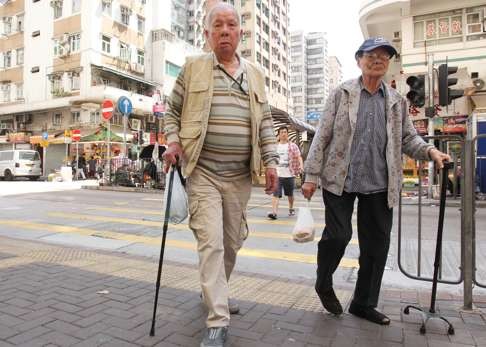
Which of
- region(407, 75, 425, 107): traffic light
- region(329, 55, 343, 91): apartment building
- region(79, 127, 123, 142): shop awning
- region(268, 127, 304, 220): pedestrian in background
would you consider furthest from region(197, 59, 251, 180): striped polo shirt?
region(329, 55, 343, 91): apartment building

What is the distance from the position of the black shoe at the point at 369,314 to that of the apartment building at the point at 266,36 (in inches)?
2162

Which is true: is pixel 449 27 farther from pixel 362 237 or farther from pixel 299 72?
pixel 299 72

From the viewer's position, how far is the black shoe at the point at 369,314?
286cm

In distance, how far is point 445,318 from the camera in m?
2.88

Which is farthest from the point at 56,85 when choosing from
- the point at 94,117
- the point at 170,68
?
the point at 170,68

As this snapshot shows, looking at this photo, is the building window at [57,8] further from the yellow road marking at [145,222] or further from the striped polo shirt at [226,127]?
the striped polo shirt at [226,127]

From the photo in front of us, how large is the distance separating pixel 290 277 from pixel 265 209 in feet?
19.1

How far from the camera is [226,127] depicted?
278 centimetres

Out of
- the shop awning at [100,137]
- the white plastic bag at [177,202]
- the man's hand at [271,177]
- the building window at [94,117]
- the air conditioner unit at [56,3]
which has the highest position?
the air conditioner unit at [56,3]

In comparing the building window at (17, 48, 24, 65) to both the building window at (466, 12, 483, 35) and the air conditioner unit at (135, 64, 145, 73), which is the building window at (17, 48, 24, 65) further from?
the building window at (466, 12, 483, 35)

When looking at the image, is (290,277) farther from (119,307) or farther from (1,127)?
(1,127)

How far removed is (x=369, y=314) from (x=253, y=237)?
3.68 metres

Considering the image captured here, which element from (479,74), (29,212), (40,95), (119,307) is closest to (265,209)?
(29,212)

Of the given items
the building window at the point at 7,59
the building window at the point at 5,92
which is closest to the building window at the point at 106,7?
the building window at the point at 7,59
